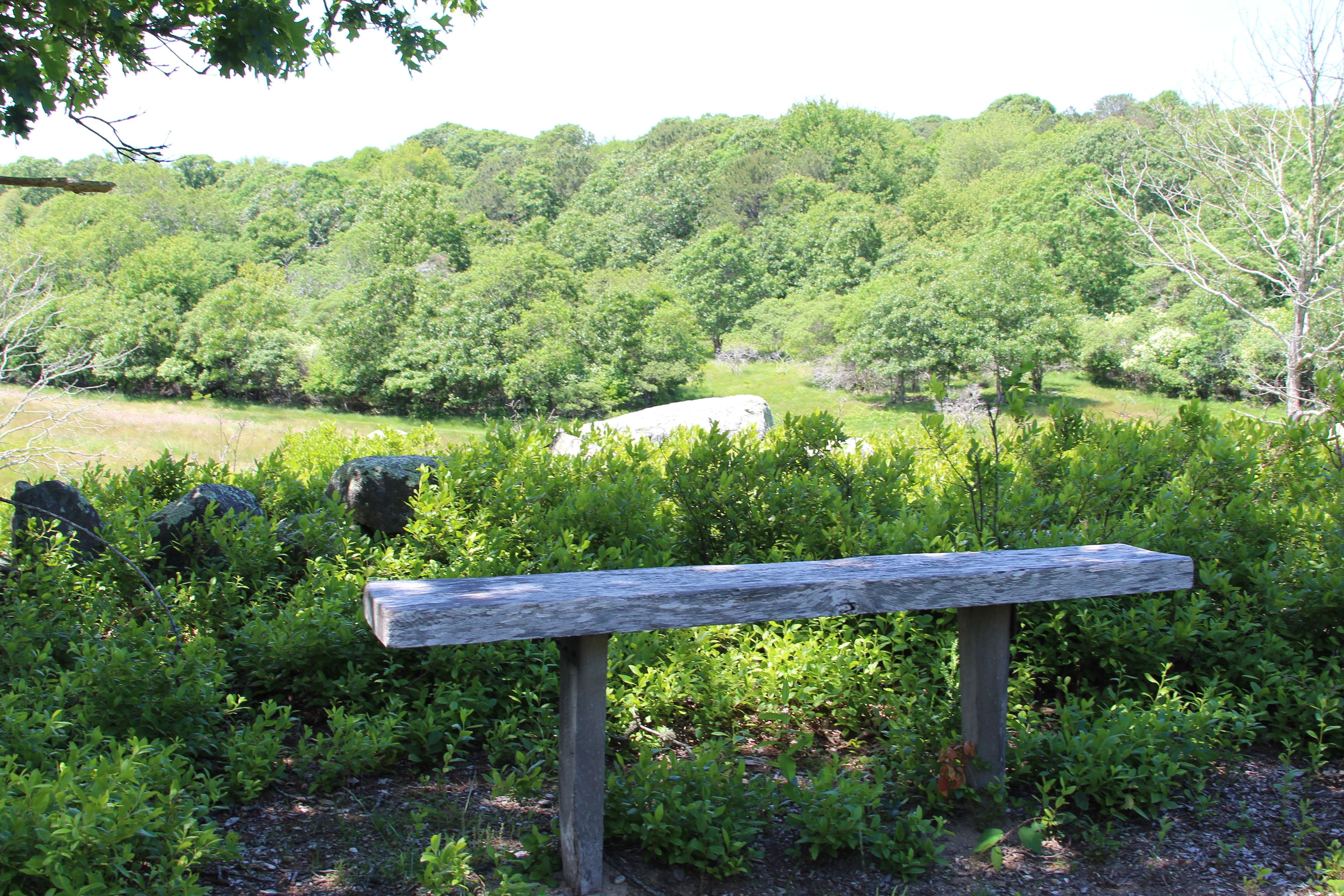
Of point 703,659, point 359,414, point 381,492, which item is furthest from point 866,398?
point 703,659

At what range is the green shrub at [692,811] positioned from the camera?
2309 millimetres

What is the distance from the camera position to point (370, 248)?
40594mm

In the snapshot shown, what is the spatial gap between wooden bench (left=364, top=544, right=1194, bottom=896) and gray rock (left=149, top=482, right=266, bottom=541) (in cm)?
218

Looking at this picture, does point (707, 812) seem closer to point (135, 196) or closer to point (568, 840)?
point (568, 840)

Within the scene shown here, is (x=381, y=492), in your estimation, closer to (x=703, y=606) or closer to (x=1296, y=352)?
(x=703, y=606)

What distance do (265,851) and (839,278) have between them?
130ft

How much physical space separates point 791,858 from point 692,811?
0.33m

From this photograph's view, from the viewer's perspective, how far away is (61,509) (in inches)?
156

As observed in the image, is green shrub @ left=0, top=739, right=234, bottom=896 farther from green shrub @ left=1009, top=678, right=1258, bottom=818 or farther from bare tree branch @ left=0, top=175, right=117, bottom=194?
green shrub @ left=1009, top=678, right=1258, bottom=818

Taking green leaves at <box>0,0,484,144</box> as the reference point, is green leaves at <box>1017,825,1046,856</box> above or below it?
below

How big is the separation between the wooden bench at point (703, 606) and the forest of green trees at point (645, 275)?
1115 millimetres

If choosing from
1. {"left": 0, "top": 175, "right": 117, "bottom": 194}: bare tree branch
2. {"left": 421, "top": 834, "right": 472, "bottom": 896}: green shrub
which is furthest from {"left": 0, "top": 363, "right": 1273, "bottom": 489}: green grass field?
{"left": 421, "top": 834, "right": 472, "bottom": 896}: green shrub

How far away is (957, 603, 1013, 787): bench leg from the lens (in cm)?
270

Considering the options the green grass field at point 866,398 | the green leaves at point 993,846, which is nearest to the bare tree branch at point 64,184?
the green leaves at point 993,846
